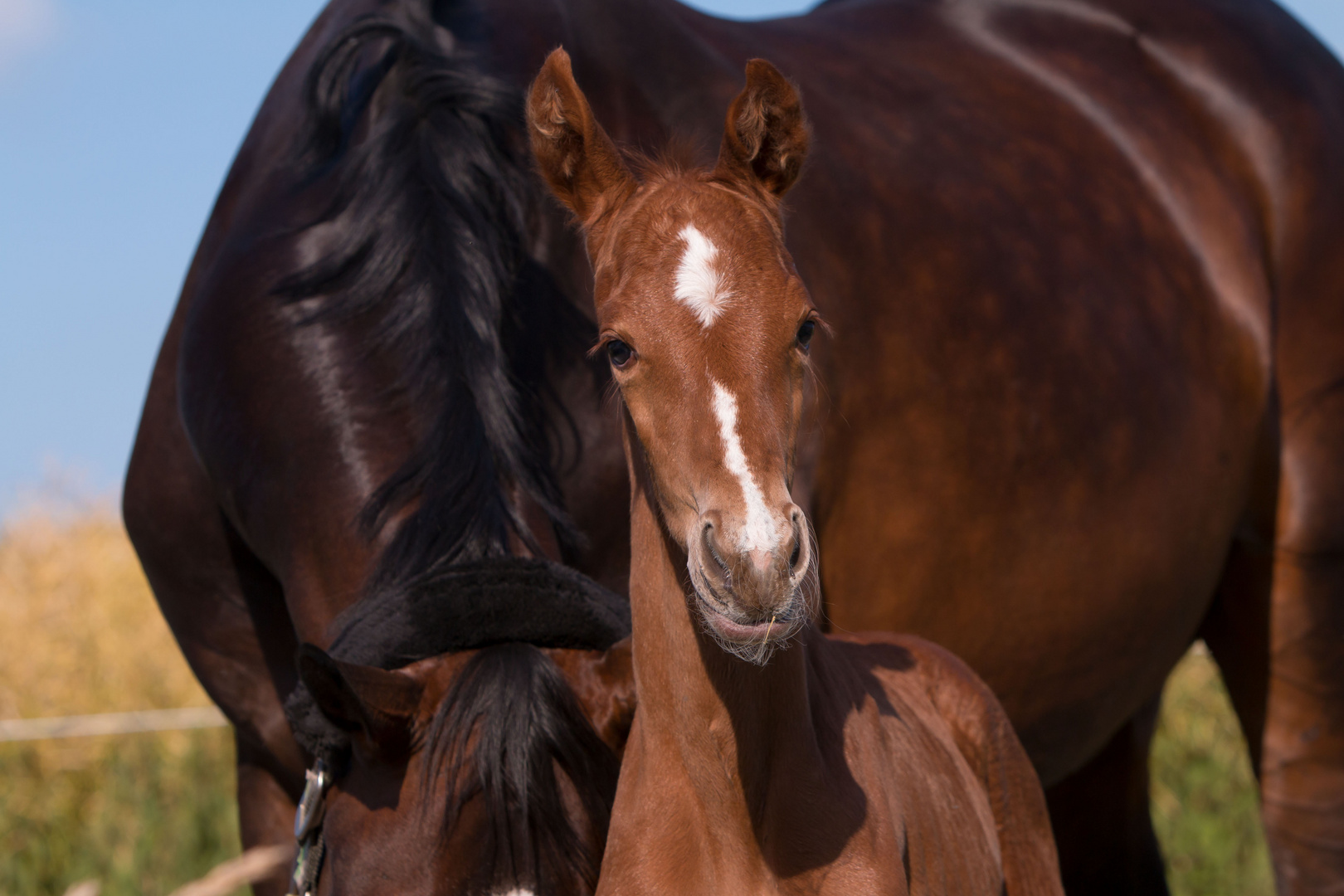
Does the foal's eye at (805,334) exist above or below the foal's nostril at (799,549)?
above

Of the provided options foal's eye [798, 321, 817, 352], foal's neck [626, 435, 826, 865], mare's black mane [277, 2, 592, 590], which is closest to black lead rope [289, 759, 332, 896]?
mare's black mane [277, 2, 592, 590]

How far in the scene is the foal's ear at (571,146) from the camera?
5.85ft

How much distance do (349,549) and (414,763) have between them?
19.3 inches

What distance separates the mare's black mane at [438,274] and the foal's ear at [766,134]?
60 centimetres

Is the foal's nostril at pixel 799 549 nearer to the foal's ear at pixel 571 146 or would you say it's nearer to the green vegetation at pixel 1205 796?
the foal's ear at pixel 571 146

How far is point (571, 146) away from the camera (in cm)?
182

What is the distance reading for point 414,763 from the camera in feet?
5.99

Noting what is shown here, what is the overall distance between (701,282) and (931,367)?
154cm

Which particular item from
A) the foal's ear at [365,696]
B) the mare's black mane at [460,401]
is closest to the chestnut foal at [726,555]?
the mare's black mane at [460,401]

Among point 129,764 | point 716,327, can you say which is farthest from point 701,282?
point 129,764

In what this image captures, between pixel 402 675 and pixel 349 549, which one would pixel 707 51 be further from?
pixel 402 675

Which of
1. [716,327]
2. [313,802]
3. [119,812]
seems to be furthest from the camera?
[119,812]

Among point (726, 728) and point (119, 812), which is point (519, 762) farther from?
point (119, 812)

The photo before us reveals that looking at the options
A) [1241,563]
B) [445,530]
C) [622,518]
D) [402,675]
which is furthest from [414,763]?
[1241,563]
